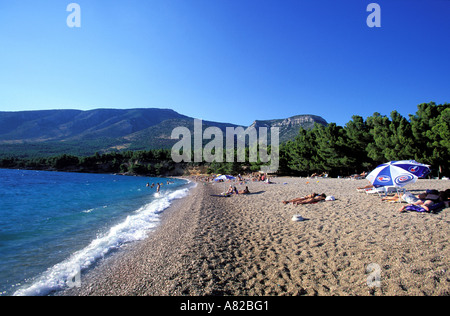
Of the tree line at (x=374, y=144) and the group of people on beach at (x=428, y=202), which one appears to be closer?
the group of people on beach at (x=428, y=202)

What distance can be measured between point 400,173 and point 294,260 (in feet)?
25.1

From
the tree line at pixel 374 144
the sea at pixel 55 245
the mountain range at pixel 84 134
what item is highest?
the mountain range at pixel 84 134

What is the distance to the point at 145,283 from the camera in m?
5.13

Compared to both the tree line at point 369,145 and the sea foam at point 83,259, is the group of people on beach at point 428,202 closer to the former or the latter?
the sea foam at point 83,259

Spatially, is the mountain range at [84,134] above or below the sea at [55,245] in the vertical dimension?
above

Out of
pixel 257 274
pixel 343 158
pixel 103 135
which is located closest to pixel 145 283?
pixel 257 274

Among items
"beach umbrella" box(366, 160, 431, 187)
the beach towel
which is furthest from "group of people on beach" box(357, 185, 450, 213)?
"beach umbrella" box(366, 160, 431, 187)

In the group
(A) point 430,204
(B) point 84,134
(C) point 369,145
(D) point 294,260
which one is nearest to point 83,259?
(D) point 294,260

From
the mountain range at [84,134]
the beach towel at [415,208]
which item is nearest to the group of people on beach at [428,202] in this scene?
the beach towel at [415,208]

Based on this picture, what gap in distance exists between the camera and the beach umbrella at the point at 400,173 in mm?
9445

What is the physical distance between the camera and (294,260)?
559cm

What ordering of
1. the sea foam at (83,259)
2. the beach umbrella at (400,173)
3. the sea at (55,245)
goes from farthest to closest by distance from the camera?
the beach umbrella at (400,173) < the sea at (55,245) < the sea foam at (83,259)

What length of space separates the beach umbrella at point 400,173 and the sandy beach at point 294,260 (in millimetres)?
1306

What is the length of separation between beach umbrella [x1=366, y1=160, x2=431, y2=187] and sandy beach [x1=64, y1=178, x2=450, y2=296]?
1.31m
